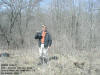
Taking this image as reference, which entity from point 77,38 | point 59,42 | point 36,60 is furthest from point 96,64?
point 77,38

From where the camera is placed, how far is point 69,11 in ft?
76.2

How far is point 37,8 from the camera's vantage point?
24.7m

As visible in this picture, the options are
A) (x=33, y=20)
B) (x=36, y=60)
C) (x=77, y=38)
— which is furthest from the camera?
(x=33, y=20)

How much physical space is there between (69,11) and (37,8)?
3791 millimetres

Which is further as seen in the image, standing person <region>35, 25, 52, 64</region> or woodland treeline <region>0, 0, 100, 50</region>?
woodland treeline <region>0, 0, 100, 50</region>

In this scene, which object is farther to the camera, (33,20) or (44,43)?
(33,20)

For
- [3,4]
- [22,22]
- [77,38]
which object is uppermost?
[3,4]

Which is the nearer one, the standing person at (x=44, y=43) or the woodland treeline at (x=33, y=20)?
the standing person at (x=44, y=43)

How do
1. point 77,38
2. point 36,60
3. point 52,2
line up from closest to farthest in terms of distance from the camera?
point 36,60 < point 77,38 < point 52,2

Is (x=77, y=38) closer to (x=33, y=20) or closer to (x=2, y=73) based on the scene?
(x=33, y=20)

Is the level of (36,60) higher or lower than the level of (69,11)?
Answer: lower

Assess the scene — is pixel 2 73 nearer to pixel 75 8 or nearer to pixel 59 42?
Answer: pixel 59 42

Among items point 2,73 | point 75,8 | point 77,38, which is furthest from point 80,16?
point 2,73

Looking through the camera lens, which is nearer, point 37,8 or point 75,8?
point 75,8
